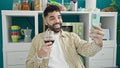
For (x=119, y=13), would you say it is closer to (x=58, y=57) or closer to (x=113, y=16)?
(x=113, y=16)

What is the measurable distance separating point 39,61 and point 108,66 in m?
1.21

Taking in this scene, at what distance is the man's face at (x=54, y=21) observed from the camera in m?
1.80

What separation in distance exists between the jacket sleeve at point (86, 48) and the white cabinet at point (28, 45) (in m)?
0.53

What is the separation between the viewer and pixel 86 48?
1.75 metres

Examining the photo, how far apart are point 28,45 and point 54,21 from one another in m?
0.64

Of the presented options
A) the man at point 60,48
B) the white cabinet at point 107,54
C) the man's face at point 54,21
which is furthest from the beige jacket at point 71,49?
the white cabinet at point 107,54

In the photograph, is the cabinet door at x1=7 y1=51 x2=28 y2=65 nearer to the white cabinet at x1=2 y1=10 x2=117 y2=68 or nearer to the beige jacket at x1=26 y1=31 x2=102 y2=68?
the white cabinet at x1=2 y1=10 x2=117 y2=68

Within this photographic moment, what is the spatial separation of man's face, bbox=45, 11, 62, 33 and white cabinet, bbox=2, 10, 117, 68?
46cm

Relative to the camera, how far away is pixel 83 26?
246 centimetres

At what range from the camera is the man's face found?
70.9 inches

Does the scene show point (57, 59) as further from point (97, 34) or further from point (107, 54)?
point (107, 54)

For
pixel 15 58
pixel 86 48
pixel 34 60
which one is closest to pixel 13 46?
pixel 15 58

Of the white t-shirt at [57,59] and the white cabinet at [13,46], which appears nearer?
the white t-shirt at [57,59]

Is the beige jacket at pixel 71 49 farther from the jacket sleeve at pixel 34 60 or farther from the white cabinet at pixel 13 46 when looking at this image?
the white cabinet at pixel 13 46
